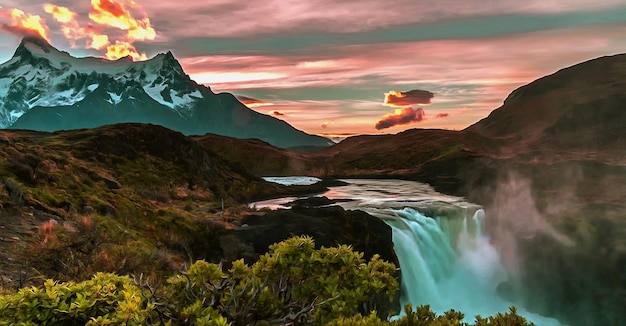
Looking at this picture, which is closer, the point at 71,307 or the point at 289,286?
the point at 71,307

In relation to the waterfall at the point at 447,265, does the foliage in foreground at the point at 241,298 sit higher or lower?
higher

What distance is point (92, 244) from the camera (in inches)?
659

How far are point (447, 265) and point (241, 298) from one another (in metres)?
39.0

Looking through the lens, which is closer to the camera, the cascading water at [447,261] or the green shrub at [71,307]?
the green shrub at [71,307]

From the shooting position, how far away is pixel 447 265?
4381 cm

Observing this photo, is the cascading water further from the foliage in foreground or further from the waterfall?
the foliage in foreground

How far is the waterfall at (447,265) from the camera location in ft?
124

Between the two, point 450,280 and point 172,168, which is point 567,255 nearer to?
point 450,280

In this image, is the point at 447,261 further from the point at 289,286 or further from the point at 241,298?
the point at 241,298

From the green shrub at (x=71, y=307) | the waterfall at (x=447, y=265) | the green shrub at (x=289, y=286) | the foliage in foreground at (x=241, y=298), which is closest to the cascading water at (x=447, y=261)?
the waterfall at (x=447, y=265)

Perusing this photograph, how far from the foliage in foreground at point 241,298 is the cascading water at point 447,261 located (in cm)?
2749

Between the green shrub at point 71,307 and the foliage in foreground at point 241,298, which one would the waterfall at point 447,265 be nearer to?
the foliage in foreground at point 241,298

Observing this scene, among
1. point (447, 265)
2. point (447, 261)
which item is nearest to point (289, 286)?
point (447, 265)

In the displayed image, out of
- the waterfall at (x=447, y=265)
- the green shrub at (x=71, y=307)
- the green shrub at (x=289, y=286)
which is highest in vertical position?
the green shrub at (x=71, y=307)
